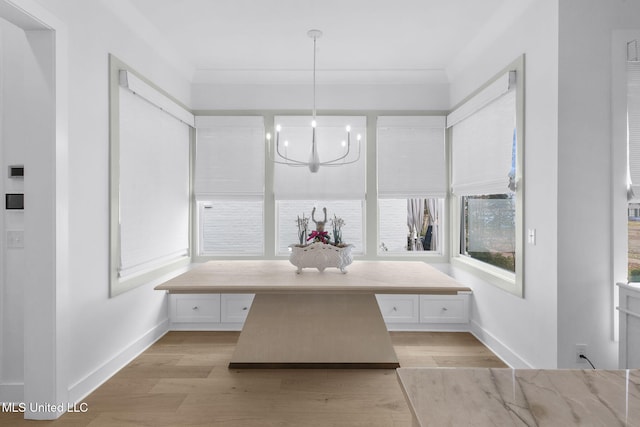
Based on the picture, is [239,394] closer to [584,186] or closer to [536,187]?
[536,187]

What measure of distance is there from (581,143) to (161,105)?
130 inches

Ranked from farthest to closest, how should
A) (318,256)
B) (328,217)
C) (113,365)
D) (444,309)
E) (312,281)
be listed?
1. (328,217)
2. (444,309)
3. (113,365)
4. (318,256)
5. (312,281)

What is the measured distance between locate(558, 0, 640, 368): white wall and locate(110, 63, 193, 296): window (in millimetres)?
3058

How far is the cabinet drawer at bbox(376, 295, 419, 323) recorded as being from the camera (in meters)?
4.00

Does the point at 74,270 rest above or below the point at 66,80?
below

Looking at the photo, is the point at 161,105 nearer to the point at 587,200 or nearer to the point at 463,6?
the point at 463,6

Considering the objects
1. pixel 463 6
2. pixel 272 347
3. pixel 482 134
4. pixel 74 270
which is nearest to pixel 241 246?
pixel 272 347

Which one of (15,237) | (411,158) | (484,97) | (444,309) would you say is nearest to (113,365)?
(15,237)

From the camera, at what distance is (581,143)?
236cm

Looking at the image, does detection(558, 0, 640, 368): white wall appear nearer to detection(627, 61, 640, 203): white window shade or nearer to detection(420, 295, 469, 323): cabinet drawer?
detection(627, 61, 640, 203): white window shade

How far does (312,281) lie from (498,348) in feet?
6.20

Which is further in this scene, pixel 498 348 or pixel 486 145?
pixel 486 145

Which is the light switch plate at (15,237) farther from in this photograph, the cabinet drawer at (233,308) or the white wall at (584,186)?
the white wall at (584,186)

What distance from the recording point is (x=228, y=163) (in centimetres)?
428
